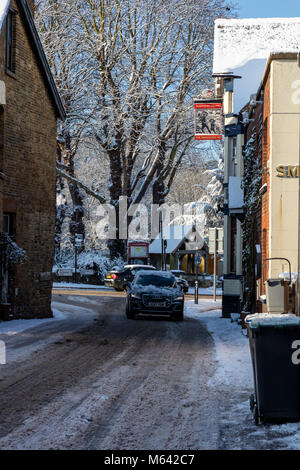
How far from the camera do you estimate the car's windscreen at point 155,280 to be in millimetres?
23156

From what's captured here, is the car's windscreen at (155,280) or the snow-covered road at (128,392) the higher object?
the car's windscreen at (155,280)

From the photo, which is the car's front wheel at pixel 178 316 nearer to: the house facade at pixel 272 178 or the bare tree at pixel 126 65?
the house facade at pixel 272 178

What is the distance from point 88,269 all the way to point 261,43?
2666cm

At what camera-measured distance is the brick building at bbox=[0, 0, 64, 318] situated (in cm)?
1966

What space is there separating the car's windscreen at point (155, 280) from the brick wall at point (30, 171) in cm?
306

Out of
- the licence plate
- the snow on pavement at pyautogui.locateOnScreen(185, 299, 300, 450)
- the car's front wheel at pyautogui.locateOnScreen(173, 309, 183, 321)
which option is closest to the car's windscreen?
the licence plate

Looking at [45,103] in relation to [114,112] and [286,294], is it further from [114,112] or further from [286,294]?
[114,112]

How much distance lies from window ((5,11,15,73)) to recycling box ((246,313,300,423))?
1496cm

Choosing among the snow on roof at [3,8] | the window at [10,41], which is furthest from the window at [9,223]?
the snow on roof at [3,8]

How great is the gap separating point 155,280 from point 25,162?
591cm

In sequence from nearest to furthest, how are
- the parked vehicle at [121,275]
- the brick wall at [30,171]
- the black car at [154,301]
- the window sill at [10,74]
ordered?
the window sill at [10,74], the brick wall at [30,171], the black car at [154,301], the parked vehicle at [121,275]

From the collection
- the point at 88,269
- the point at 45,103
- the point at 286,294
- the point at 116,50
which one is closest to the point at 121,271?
the point at 88,269

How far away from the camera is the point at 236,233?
82.7 ft

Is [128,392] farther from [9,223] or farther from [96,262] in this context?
[96,262]
